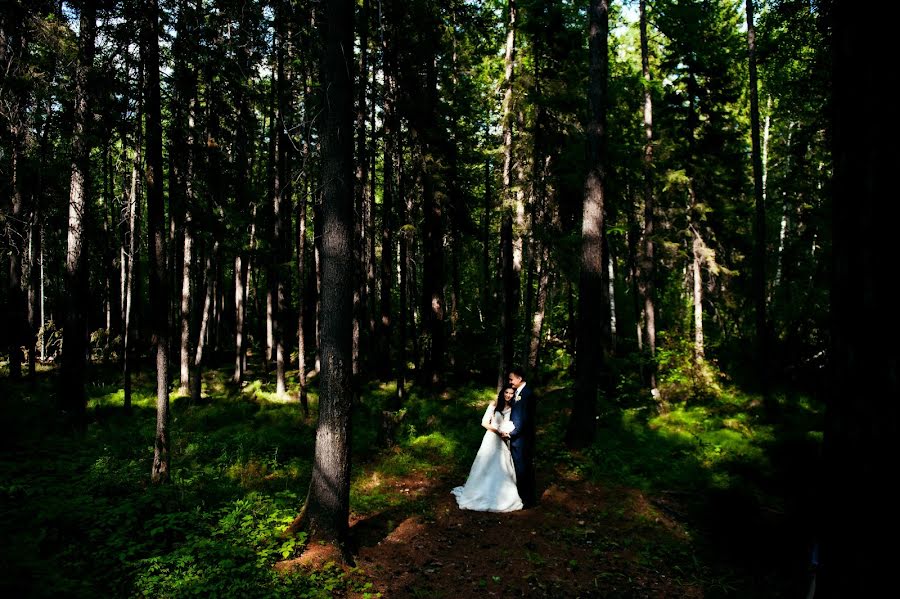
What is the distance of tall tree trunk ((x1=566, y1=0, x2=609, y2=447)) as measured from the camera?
10711mm

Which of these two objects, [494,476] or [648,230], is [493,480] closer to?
[494,476]

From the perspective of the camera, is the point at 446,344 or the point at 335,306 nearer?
the point at 335,306

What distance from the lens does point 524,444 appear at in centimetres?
830

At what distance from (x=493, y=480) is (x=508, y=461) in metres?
0.43

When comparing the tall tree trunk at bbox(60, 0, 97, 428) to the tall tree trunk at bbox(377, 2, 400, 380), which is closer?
the tall tree trunk at bbox(60, 0, 97, 428)

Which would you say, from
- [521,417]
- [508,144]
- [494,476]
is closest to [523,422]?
[521,417]

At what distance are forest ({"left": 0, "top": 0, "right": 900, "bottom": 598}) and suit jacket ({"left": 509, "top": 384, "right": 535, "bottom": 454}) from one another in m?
0.61

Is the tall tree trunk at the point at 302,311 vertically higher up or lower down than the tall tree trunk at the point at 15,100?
lower down

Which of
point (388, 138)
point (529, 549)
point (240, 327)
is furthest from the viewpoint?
point (240, 327)

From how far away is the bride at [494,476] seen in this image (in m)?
8.19

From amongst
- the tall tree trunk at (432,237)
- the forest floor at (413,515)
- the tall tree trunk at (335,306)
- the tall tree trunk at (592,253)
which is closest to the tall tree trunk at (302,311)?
the forest floor at (413,515)

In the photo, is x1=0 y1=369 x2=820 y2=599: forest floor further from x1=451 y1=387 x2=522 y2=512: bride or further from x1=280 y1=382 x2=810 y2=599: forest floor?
x1=451 y1=387 x2=522 y2=512: bride

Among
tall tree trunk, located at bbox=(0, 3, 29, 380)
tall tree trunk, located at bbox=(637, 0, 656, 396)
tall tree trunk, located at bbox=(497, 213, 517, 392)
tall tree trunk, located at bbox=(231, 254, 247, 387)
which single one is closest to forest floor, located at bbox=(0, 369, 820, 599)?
tall tree trunk, located at bbox=(497, 213, 517, 392)

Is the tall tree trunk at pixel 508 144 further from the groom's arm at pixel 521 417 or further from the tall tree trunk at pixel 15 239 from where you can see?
the tall tree trunk at pixel 15 239
